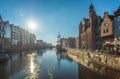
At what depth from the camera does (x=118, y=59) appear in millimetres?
56969

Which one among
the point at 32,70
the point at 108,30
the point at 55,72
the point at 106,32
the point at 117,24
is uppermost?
the point at 117,24

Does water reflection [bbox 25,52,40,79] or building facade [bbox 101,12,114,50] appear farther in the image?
building facade [bbox 101,12,114,50]

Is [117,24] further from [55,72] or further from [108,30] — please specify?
[55,72]

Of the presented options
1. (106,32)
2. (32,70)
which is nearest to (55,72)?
(32,70)

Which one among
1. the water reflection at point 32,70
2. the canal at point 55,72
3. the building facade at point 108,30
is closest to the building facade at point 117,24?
the building facade at point 108,30

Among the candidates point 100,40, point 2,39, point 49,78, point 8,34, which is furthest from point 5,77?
point 8,34

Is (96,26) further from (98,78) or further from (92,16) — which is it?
(98,78)

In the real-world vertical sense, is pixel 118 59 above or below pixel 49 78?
above

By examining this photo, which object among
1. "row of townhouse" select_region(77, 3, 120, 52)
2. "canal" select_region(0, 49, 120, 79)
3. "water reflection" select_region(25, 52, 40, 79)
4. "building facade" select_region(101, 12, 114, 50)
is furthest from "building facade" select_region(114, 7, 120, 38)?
"water reflection" select_region(25, 52, 40, 79)

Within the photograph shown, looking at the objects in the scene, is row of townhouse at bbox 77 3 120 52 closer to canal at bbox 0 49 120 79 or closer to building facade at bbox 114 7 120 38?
building facade at bbox 114 7 120 38

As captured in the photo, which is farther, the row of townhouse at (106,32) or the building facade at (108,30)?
the building facade at (108,30)

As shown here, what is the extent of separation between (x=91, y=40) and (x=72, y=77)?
71.4 metres

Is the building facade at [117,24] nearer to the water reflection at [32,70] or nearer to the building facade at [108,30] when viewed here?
the building facade at [108,30]

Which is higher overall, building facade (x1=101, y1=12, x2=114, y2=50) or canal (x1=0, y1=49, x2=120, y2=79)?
building facade (x1=101, y1=12, x2=114, y2=50)
